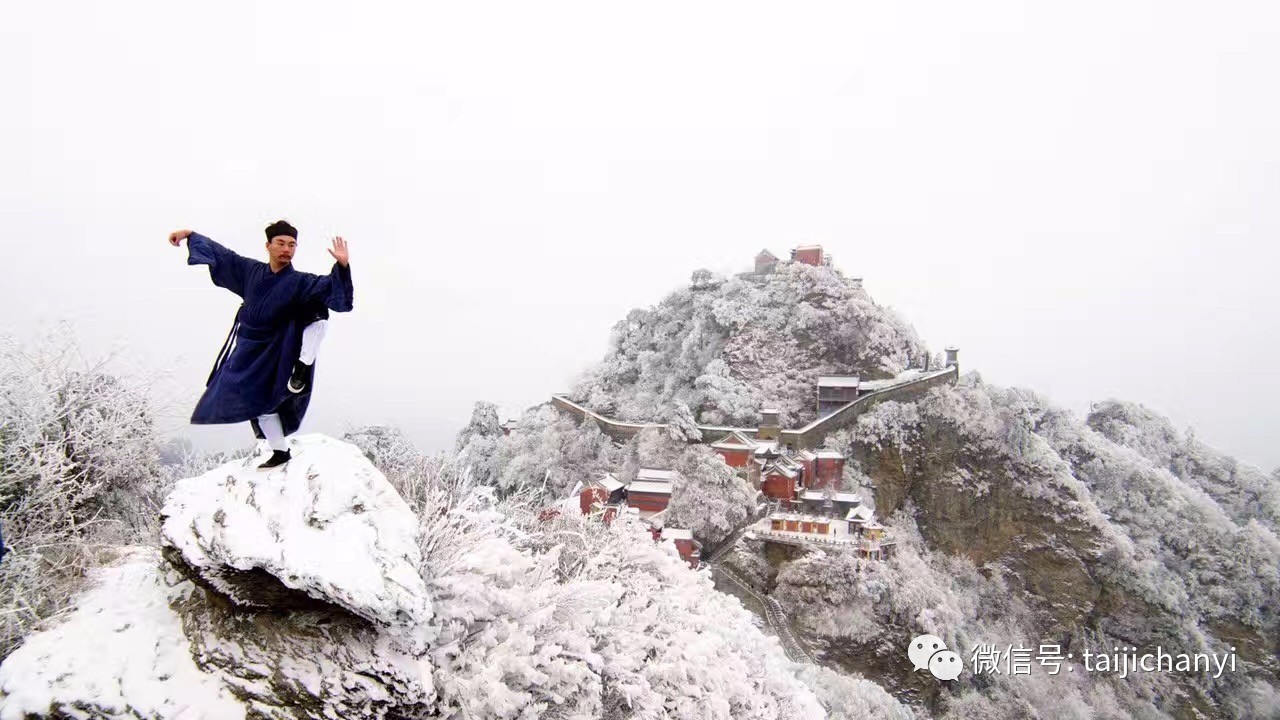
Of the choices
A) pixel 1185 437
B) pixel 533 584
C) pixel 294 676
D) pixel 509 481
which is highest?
pixel 294 676

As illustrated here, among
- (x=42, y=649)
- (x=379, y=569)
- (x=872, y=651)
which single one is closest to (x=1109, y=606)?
(x=872, y=651)

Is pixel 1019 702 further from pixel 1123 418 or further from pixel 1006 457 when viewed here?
pixel 1123 418

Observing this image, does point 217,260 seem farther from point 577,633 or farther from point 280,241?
point 577,633

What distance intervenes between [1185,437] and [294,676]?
33.1 m

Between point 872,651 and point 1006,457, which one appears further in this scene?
point 1006,457

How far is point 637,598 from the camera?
5066mm

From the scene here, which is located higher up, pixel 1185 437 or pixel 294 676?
pixel 294 676

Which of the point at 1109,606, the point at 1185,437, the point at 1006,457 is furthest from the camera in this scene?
the point at 1185,437

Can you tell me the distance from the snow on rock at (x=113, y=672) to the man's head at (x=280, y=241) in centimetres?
191

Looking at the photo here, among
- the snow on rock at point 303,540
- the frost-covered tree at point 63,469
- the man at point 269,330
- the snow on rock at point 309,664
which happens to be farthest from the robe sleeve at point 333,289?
the frost-covered tree at point 63,469

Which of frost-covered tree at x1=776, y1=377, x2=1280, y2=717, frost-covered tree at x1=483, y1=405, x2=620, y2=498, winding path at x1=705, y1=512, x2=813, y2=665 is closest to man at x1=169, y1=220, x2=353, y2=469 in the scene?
winding path at x1=705, y1=512, x2=813, y2=665

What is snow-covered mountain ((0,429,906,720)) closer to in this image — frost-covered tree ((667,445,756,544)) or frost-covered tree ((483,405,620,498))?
frost-covered tree ((667,445,756,544))

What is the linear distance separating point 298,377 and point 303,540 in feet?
3.18

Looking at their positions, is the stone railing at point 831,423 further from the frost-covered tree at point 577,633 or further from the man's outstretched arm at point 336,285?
the man's outstretched arm at point 336,285
